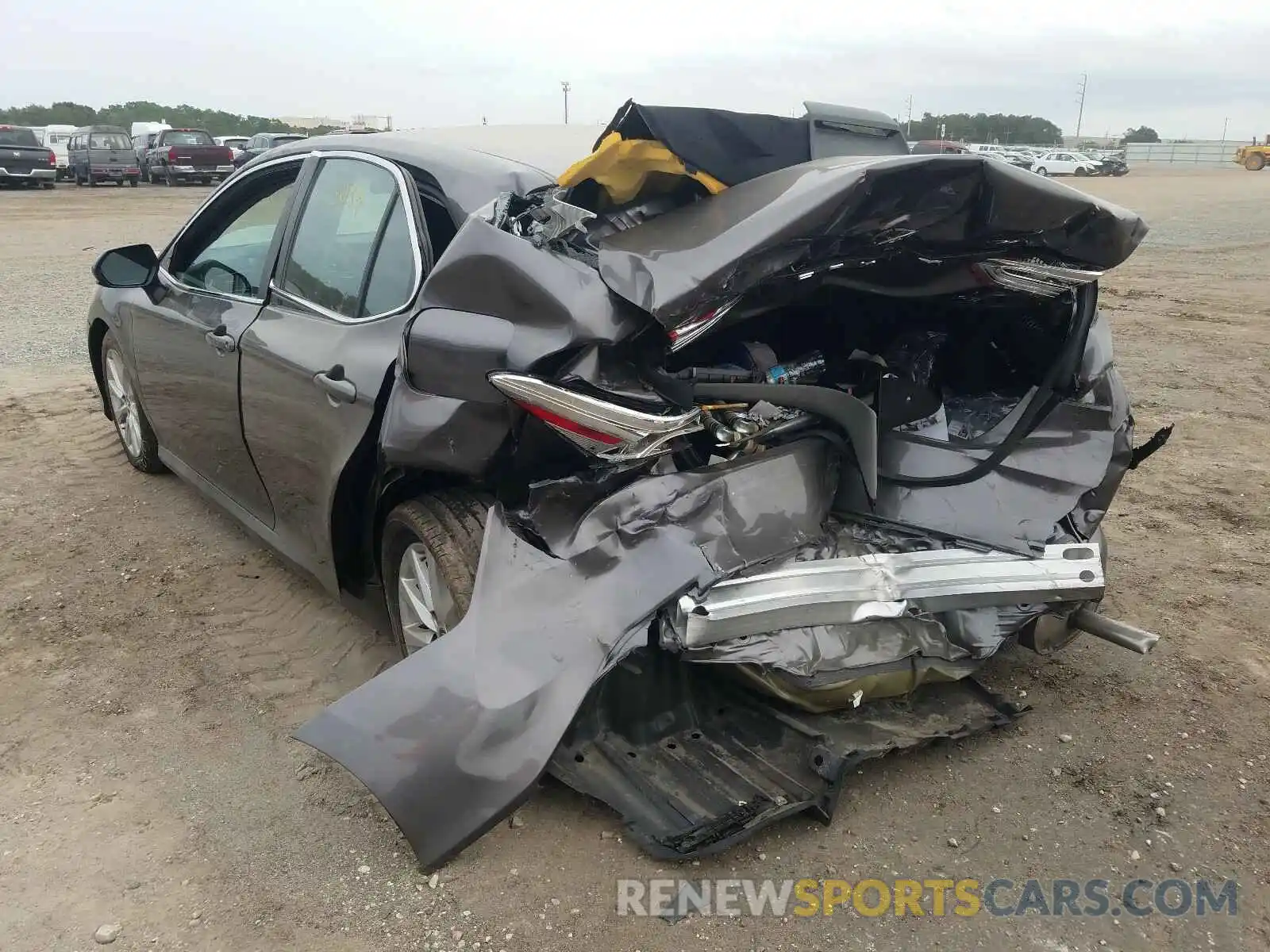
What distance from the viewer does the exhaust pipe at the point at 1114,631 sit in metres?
2.91

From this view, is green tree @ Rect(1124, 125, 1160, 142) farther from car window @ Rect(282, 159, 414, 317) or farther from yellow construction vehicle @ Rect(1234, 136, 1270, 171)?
car window @ Rect(282, 159, 414, 317)

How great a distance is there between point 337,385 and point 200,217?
1827mm

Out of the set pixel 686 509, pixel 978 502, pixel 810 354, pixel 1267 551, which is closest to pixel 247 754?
pixel 686 509

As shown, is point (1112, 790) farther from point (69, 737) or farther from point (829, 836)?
point (69, 737)

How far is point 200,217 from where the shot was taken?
4.29m

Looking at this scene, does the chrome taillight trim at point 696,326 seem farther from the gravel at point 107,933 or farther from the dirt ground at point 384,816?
the gravel at point 107,933

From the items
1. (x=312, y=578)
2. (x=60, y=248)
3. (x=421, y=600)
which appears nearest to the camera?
(x=421, y=600)

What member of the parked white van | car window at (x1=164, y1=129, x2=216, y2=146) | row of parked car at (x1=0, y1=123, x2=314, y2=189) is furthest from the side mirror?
the parked white van

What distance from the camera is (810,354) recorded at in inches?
116

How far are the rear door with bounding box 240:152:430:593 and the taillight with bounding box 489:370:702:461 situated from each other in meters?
0.70

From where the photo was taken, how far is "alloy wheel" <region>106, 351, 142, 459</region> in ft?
16.7

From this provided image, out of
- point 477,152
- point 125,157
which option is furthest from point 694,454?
point 125,157

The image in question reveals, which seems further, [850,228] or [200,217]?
[200,217]

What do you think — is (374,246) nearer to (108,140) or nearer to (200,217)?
(200,217)
